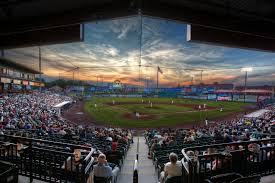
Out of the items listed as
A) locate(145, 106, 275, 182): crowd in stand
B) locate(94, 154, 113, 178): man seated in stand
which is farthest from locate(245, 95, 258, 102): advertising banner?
locate(94, 154, 113, 178): man seated in stand

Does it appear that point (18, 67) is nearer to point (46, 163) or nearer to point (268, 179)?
point (46, 163)

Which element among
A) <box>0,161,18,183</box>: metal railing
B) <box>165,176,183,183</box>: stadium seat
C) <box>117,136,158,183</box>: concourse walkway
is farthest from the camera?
<box>117,136,158,183</box>: concourse walkway

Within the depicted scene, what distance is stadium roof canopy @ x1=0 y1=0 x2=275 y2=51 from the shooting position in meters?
3.82

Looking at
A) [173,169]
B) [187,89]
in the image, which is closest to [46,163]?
[173,169]

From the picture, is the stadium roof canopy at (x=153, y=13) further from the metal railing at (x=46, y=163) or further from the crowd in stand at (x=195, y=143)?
the crowd in stand at (x=195, y=143)

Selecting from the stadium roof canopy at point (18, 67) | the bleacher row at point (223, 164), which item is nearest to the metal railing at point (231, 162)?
the bleacher row at point (223, 164)

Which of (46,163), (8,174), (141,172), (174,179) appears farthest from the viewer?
(141,172)

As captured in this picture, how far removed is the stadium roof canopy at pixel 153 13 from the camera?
3.82 meters

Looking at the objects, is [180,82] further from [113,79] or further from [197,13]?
[197,13]

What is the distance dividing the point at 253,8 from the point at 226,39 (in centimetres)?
94

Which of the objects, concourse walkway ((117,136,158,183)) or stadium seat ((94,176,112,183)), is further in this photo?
concourse walkway ((117,136,158,183))

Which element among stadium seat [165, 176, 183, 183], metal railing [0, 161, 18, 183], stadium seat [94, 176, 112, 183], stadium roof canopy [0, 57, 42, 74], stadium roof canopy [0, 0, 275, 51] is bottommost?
stadium seat [94, 176, 112, 183]

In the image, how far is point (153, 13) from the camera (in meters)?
3.90

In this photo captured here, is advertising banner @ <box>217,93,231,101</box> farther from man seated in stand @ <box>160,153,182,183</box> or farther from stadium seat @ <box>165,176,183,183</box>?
stadium seat @ <box>165,176,183,183</box>
